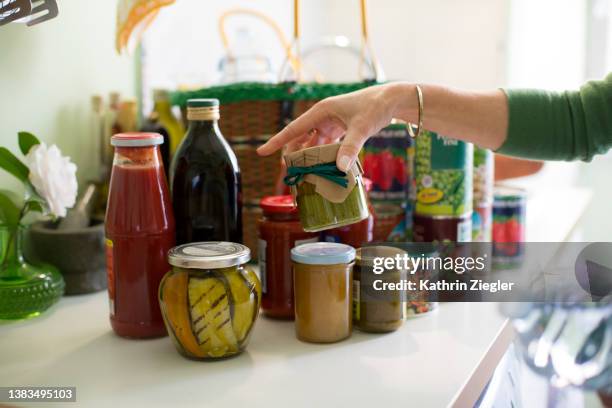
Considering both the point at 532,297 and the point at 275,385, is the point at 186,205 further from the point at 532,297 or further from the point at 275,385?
the point at 532,297

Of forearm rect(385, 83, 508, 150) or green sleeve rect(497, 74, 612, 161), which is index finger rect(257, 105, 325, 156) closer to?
forearm rect(385, 83, 508, 150)

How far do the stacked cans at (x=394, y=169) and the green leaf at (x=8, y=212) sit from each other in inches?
22.6

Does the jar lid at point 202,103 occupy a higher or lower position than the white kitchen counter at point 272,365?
higher

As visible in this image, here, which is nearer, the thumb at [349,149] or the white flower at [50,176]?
the thumb at [349,149]

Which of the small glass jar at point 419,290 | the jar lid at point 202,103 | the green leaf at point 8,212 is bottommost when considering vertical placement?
the small glass jar at point 419,290

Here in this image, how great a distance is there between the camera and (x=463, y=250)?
1.14 metres

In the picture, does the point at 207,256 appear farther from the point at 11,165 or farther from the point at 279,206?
the point at 11,165

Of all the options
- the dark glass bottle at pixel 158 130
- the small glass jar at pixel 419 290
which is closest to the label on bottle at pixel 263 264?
the small glass jar at pixel 419 290

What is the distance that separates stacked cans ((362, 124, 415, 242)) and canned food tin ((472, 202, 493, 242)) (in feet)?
0.38

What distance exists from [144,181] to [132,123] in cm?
45

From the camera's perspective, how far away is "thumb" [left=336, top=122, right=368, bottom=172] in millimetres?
831

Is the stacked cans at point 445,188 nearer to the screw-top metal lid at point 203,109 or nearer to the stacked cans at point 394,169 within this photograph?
the stacked cans at point 394,169

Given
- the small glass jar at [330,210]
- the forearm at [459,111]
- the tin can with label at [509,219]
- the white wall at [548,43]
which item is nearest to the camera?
the small glass jar at [330,210]

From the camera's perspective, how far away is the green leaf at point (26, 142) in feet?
3.48
